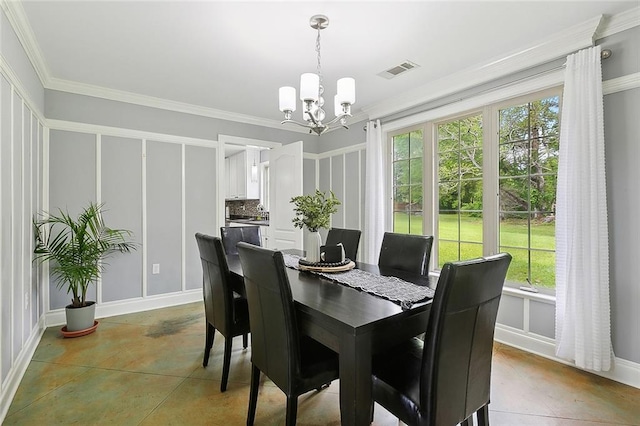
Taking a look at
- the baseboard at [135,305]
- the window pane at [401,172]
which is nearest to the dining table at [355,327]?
the window pane at [401,172]

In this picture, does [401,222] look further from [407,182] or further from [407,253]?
[407,253]

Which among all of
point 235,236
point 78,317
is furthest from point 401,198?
point 78,317

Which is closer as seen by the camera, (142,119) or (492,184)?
(492,184)

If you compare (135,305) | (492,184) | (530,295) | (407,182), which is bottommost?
(135,305)

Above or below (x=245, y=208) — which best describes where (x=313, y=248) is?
below

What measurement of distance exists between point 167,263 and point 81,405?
6.82 feet

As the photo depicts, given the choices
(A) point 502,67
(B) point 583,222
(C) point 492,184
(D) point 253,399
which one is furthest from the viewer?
(C) point 492,184

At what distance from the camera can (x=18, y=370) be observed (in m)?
2.25

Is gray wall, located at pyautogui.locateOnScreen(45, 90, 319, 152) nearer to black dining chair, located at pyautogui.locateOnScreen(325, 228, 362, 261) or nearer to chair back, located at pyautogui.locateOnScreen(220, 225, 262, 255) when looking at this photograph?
chair back, located at pyautogui.locateOnScreen(220, 225, 262, 255)

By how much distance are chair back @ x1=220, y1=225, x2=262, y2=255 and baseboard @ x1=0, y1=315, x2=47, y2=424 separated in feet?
5.44

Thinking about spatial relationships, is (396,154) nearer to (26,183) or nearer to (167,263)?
(167,263)

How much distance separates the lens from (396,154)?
4.00 metres

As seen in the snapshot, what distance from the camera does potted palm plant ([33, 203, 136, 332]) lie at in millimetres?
2949

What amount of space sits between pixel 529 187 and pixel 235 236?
9.01 feet
